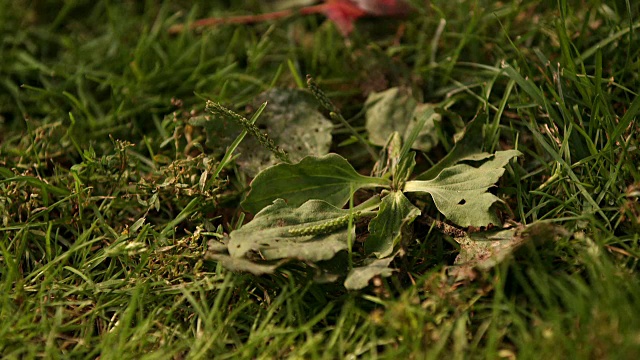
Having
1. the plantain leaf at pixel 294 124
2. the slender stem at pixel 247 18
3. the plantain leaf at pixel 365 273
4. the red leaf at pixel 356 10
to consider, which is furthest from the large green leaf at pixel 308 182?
the slender stem at pixel 247 18

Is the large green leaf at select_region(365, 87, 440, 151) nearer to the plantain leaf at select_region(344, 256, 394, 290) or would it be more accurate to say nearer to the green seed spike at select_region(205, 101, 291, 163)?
the green seed spike at select_region(205, 101, 291, 163)

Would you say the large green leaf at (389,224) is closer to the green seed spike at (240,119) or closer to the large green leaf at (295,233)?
the large green leaf at (295,233)

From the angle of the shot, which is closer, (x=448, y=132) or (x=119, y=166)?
(x=119, y=166)

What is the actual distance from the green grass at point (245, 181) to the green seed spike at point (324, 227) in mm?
112

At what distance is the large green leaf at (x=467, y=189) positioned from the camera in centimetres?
192

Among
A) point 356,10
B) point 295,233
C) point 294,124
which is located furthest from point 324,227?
point 356,10

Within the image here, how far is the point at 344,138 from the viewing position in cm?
251

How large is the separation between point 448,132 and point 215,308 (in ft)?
3.75

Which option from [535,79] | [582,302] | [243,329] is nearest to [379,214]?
[243,329]

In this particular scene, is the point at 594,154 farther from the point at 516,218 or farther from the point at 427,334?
the point at 427,334

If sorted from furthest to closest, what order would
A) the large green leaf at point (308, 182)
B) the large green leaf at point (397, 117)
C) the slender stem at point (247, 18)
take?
the slender stem at point (247, 18) < the large green leaf at point (397, 117) < the large green leaf at point (308, 182)

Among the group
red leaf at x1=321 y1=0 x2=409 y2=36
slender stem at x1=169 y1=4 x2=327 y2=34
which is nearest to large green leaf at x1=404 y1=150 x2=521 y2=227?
red leaf at x1=321 y1=0 x2=409 y2=36

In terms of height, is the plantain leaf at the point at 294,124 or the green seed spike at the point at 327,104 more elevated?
the green seed spike at the point at 327,104

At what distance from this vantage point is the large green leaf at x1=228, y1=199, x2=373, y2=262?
1.78 metres
